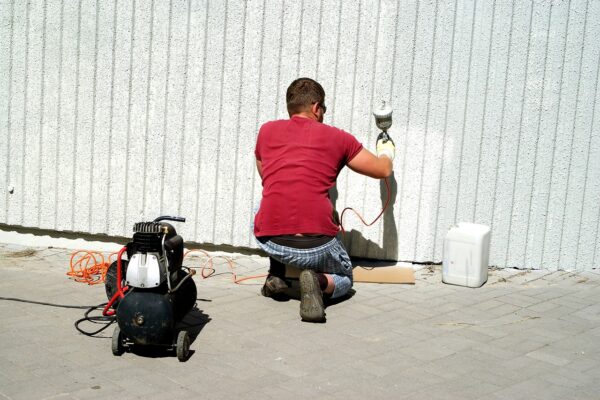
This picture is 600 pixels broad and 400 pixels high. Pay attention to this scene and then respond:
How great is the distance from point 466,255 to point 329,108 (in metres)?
1.69

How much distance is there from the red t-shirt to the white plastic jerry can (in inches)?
46.4

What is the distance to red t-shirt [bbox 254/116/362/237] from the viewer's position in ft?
17.1

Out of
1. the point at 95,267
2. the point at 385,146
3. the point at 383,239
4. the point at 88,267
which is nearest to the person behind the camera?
the point at 385,146

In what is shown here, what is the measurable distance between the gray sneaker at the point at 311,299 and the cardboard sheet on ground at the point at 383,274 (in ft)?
3.63

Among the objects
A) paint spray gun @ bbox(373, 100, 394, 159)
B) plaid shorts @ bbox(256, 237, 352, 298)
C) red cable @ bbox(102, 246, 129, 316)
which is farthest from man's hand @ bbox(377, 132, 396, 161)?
red cable @ bbox(102, 246, 129, 316)

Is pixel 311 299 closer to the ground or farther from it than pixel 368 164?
closer to the ground

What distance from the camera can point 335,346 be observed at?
15.0 ft

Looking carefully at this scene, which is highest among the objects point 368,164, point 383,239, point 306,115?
point 306,115

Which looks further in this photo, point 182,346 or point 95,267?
point 95,267

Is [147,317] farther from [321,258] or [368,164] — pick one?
[368,164]

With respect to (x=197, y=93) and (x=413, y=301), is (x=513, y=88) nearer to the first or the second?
(x=413, y=301)

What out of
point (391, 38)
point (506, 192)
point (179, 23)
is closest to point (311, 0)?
point (391, 38)

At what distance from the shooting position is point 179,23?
21.0 feet

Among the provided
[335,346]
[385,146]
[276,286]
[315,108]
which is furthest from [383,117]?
[335,346]
